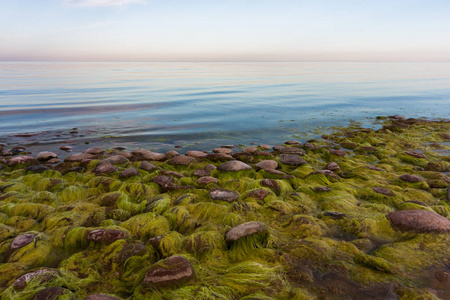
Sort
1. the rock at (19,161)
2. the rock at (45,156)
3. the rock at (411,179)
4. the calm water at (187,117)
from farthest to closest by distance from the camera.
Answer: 1. the calm water at (187,117)
2. the rock at (45,156)
3. the rock at (19,161)
4. the rock at (411,179)

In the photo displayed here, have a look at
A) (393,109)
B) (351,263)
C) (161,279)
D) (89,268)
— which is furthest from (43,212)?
(393,109)

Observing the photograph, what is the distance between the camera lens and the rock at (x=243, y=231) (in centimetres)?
323

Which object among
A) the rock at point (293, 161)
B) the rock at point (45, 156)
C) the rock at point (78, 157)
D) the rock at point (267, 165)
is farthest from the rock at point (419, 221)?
the rock at point (45, 156)

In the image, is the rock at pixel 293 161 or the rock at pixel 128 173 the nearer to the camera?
the rock at pixel 128 173

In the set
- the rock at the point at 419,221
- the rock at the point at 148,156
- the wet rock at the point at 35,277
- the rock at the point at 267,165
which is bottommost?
the rock at the point at 148,156

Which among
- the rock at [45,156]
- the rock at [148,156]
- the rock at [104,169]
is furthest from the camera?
the rock at [148,156]

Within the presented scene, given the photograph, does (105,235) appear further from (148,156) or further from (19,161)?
(19,161)

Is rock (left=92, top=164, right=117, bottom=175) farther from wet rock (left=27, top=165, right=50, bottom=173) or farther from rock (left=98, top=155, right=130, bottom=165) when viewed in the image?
wet rock (left=27, top=165, right=50, bottom=173)

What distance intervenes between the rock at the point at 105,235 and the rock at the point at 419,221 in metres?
3.54

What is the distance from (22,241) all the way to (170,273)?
75.2 inches

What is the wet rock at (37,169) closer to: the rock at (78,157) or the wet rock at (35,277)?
the rock at (78,157)

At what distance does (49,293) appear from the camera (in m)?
2.32

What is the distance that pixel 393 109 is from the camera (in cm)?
1536

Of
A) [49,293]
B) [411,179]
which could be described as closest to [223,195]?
[49,293]
